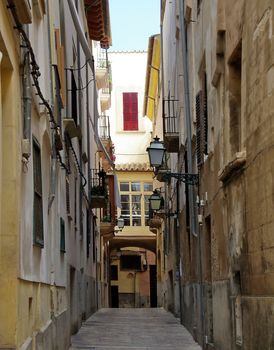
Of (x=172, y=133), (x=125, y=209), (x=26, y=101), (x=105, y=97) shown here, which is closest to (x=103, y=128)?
(x=105, y=97)

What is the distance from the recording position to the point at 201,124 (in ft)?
45.2

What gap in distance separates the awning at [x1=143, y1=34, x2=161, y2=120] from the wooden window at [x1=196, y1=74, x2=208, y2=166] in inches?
812

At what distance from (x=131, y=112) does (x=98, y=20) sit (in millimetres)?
20521

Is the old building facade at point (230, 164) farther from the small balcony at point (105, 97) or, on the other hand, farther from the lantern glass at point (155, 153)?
the small balcony at point (105, 97)

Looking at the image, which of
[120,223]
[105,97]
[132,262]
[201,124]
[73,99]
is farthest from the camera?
[132,262]

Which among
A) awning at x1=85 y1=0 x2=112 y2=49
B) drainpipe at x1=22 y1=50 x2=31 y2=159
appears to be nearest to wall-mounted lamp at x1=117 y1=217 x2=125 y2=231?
awning at x1=85 y1=0 x2=112 y2=49

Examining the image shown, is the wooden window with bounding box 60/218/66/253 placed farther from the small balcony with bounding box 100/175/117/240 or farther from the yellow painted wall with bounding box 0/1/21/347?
the small balcony with bounding box 100/175/117/240

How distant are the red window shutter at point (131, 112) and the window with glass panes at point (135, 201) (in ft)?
18.3

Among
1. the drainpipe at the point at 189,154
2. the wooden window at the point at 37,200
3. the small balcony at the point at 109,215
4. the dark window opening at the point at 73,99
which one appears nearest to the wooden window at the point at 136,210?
the small balcony at the point at 109,215

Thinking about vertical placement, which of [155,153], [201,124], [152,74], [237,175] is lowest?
[237,175]

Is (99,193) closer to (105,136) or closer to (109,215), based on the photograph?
(109,215)

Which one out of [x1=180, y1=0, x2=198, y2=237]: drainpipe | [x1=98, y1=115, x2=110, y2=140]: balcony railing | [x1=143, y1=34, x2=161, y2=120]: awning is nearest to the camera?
[x1=180, y1=0, x2=198, y2=237]: drainpipe

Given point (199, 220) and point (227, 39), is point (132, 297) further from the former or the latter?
point (227, 39)

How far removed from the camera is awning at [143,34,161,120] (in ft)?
115
